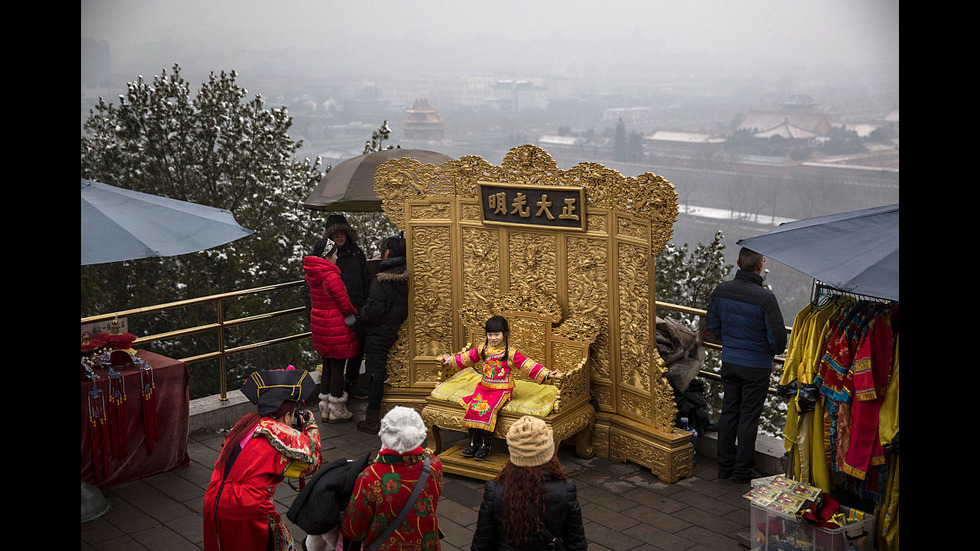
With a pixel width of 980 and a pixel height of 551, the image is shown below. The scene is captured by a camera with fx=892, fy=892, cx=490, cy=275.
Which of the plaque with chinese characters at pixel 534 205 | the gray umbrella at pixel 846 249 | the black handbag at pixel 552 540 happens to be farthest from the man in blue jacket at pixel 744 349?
the black handbag at pixel 552 540

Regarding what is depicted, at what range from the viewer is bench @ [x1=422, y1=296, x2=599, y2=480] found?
7121 millimetres

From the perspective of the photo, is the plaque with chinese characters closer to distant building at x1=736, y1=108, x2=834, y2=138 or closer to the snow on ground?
the snow on ground

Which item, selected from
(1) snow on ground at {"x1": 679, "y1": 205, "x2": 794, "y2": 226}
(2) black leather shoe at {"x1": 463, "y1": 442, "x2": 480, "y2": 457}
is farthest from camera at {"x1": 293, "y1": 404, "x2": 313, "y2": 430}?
(1) snow on ground at {"x1": 679, "y1": 205, "x2": 794, "y2": 226}

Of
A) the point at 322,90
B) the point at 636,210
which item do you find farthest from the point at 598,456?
the point at 322,90

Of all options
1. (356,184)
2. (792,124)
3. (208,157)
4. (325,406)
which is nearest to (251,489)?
(325,406)

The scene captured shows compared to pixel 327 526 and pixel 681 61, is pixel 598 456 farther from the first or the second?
pixel 681 61

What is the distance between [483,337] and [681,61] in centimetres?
5225

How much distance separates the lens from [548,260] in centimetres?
765

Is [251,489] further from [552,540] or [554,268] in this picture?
[554,268]

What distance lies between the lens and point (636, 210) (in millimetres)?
7016

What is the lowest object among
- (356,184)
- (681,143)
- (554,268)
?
(554,268)

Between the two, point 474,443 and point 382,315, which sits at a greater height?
point 382,315

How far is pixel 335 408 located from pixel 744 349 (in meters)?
3.83

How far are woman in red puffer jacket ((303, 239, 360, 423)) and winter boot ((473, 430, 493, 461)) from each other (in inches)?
69.3
